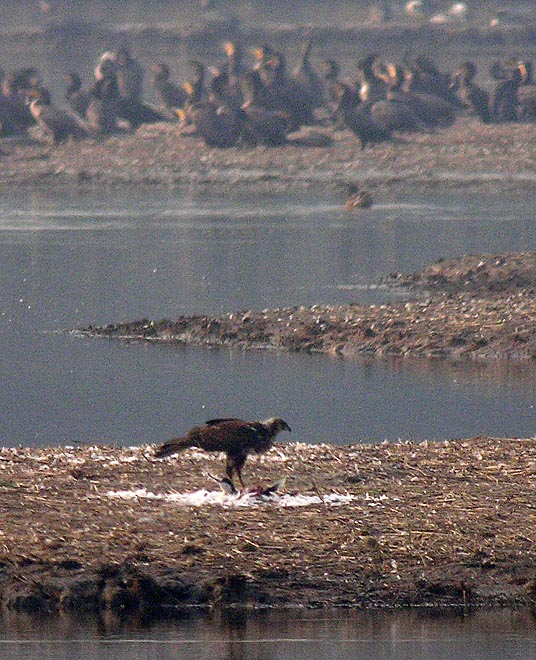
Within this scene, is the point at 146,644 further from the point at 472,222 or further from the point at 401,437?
the point at 472,222

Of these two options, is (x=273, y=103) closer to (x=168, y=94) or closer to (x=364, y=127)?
(x=364, y=127)

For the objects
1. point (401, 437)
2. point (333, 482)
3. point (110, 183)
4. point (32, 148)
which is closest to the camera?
point (333, 482)

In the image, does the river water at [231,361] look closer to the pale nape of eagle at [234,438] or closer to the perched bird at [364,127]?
the pale nape of eagle at [234,438]

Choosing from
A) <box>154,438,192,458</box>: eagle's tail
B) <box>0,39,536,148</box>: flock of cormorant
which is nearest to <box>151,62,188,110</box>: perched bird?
<box>0,39,536,148</box>: flock of cormorant

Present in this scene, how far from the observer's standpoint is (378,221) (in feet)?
100

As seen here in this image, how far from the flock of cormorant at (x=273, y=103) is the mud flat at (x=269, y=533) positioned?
28464 millimetres

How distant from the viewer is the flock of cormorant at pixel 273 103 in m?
39.8

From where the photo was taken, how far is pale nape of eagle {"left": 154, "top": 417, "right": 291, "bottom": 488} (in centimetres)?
1052

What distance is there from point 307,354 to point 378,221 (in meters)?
12.9

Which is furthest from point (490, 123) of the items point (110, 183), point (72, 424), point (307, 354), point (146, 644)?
point (146, 644)

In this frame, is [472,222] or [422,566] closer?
[422,566]

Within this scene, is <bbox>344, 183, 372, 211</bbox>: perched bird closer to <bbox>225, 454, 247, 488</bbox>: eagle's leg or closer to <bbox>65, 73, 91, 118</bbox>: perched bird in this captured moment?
<bbox>65, 73, 91, 118</bbox>: perched bird

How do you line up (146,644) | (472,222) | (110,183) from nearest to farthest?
(146,644) → (472,222) → (110,183)

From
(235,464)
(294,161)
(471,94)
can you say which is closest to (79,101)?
(294,161)
